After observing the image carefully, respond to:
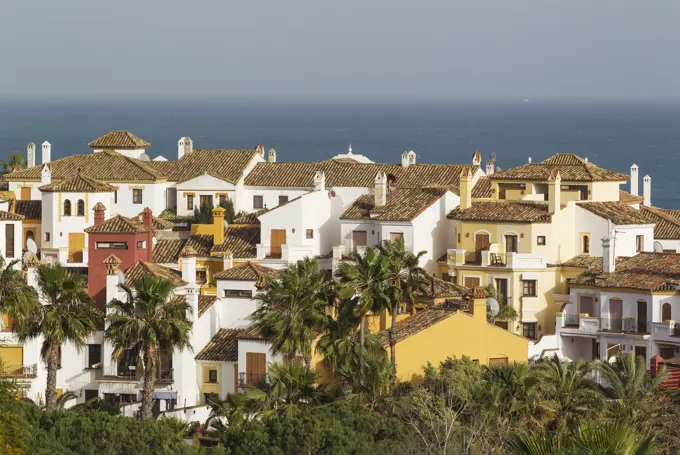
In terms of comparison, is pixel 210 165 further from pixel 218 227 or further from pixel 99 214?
pixel 99 214

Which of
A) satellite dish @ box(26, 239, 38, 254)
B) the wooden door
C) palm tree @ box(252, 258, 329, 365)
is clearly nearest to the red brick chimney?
satellite dish @ box(26, 239, 38, 254)

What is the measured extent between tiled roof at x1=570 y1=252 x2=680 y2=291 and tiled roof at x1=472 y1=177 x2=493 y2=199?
30.0 feet

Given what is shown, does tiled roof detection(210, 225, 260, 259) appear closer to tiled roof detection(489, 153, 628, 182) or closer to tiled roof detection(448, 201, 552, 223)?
tiled roof detection(448, 201, 552, 223)

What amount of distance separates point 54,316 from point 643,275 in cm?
1750

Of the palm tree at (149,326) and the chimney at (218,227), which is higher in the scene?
the chimney at (218,227)

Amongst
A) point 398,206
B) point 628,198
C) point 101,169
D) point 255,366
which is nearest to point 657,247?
point 628,198

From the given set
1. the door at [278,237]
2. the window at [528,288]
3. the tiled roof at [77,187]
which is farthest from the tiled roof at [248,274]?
the tiled roof at [77,187]

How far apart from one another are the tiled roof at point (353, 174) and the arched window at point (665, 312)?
1455cm

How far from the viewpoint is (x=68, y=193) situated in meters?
72.2

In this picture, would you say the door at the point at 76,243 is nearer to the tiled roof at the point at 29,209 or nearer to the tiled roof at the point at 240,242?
the tiled roof at the point at 29,209

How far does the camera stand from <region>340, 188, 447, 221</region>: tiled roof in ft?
215

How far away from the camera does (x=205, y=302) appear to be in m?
57.5

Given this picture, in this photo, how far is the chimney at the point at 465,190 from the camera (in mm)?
65812

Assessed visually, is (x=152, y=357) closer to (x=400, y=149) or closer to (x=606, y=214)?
(x=606, y=214)
